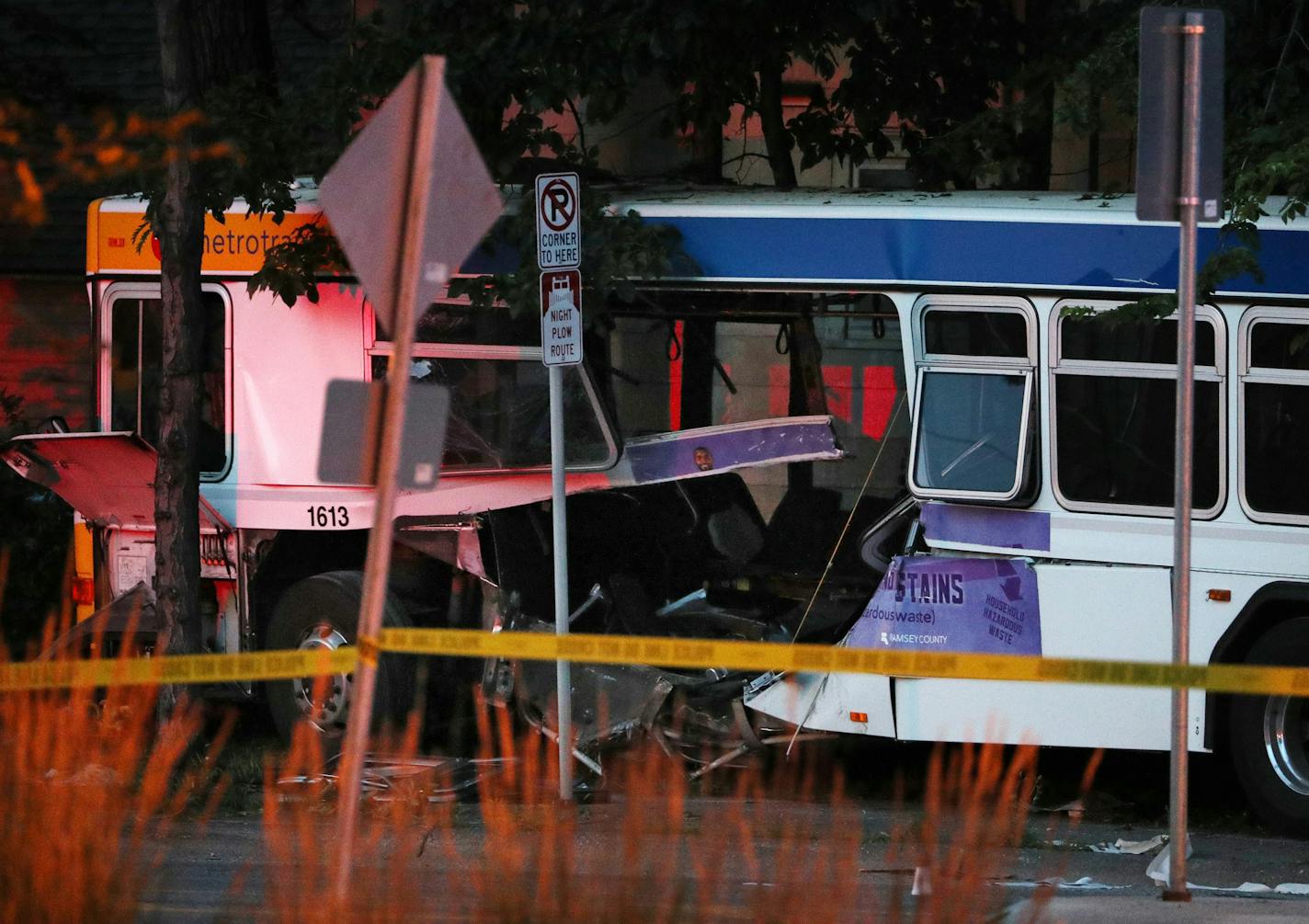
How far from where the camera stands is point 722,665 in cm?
636

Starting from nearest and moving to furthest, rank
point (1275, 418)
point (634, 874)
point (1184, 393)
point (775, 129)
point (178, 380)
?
point (634, 874), point (1184, 393), point (1275, 418), point (178, 380), point (775, 129)

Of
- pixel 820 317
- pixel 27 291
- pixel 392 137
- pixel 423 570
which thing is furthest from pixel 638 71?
pixel 27 291

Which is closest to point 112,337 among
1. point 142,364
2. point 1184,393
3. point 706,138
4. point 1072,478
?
point 142,364

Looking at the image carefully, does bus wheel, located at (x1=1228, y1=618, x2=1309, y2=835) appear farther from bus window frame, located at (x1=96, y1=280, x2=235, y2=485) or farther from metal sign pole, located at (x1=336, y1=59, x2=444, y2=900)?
bus window frame, located at (x1=96, y1=280, x2=235, y2=485)

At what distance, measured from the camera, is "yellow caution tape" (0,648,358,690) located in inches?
251

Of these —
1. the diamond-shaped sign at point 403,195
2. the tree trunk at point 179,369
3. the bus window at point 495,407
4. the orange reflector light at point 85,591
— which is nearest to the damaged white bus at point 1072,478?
the bus window at point 495,407

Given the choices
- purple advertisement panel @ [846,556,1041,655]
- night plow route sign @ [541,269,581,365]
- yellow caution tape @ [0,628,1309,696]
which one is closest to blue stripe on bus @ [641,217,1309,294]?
night plow route sign @ [541,269,581,365]

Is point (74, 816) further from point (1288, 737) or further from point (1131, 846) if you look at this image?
point (1288, 737)

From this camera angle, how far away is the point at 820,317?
9320 mm

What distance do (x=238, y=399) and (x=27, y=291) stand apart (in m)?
8.80

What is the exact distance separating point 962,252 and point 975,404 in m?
0.74

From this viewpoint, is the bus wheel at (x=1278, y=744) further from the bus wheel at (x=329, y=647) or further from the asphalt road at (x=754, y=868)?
the bus wheel at (x=329, y=647)

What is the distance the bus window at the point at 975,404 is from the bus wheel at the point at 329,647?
9.87ft

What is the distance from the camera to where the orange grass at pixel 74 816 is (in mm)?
4953
